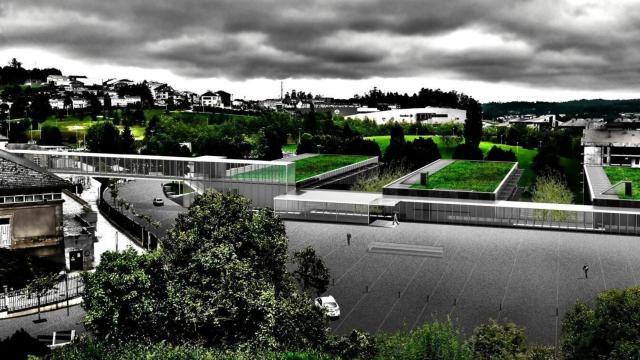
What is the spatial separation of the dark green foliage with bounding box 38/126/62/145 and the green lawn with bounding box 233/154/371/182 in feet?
144

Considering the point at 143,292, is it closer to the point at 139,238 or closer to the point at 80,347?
the point at 80,347

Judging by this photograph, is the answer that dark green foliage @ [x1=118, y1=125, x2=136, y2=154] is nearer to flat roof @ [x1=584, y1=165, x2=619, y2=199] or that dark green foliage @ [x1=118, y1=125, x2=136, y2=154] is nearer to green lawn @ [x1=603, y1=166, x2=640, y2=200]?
flat roof @ [x1=584, y1=165, x2=619, y2=199]

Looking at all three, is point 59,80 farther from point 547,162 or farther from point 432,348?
point 432,348

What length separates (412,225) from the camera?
53.4 m

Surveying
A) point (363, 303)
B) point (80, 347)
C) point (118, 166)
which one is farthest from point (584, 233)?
point (118, 166)

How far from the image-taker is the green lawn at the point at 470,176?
58469mm

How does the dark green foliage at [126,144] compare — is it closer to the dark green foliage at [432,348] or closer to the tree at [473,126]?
the tree at [473,126]

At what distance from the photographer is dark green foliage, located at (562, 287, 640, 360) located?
834 inches

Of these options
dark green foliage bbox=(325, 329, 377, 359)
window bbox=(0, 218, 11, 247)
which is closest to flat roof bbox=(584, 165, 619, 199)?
dark green foliage bbox=(325, 329, 377, 359)

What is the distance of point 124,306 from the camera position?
2344 centimetres

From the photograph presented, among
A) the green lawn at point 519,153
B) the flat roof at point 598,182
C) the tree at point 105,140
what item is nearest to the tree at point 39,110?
the tree at point 105,140

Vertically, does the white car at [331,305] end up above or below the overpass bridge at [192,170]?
below

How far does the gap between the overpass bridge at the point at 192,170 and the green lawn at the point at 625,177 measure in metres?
26.3

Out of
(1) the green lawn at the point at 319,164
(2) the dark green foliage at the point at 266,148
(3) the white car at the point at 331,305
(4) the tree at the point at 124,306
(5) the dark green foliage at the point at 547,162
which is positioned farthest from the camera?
(2) the dark green foliage at the point at 266,148
